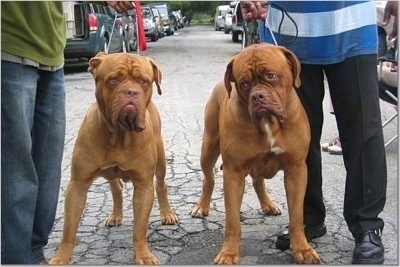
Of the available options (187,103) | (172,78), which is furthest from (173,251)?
(172,78)

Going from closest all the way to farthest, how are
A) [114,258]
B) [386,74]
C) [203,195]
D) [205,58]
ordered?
[114,258] < [203,195] < [386,74] < [205,58]

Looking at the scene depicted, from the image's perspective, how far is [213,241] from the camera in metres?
3.93

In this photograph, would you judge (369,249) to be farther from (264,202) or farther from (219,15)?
(219,15)

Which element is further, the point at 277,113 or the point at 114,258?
the point at 114,258

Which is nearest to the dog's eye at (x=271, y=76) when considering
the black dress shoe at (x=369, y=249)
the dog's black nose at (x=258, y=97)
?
the dog's black nose at (x=258, y=97)

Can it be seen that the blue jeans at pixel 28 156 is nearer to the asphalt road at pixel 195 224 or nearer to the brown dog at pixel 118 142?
the brown dog at pixel 118 142

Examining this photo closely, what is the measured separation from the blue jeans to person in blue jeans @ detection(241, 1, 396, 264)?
125 cm

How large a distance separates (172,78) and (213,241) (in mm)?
9969

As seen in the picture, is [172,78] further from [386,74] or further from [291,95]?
[291,95]

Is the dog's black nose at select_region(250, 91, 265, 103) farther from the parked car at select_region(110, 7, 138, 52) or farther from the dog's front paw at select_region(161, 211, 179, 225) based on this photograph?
the dog's front paw at select_region(161, 211, 179, 225)

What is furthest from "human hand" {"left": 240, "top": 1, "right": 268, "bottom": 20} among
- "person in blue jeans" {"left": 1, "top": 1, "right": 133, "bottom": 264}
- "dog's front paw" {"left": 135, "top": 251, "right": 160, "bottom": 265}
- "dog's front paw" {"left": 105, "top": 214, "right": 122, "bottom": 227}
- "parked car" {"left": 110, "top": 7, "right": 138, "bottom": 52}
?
"dog's front paw" {"left": 105, "top": 214, "right": 122, "bottom": 227}

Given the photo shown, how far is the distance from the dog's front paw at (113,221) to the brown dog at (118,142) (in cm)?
78

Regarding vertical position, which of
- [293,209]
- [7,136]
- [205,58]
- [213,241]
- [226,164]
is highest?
[7,136]

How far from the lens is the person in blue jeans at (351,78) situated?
133 inches
